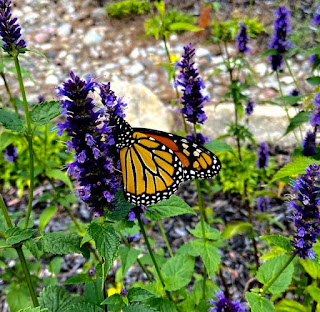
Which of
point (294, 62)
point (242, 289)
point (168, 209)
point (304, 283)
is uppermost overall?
point (168, 209)

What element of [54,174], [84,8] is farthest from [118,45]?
[54,174]

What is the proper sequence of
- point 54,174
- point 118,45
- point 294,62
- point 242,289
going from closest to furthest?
point 54,174 → point 242,289 → point 294,62 → point 118,45

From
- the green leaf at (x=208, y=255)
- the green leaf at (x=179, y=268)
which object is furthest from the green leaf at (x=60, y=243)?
the green leaf at (x=208, y=255)

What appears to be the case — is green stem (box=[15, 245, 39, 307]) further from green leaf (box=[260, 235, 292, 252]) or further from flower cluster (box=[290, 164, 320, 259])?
flower cluster (box=[290, 164, 320, 259])

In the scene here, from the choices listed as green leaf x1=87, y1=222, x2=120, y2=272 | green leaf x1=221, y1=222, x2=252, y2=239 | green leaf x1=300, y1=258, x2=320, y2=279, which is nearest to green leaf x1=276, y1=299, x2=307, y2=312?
green leaf x1=300, y1=258, x2=320, y2=279

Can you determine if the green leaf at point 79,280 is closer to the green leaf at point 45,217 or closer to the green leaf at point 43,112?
the green leaf at point 43,112

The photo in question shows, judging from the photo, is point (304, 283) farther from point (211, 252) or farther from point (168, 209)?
point (168, 209)
